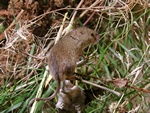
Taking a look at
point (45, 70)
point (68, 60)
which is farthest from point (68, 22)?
point (68, 60)

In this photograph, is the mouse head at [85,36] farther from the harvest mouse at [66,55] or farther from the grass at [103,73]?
the grass at [103,73]

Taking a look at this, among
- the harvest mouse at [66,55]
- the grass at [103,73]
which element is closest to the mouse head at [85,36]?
the harvest mouse at [66,55]

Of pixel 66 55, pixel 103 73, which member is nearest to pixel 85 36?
pixel 66 55

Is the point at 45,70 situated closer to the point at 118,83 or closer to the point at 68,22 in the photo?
the point at 68,22

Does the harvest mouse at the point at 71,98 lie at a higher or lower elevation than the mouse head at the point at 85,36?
lower

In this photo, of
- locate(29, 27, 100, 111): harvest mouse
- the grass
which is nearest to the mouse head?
locate(29, 27, 100, 111): harvest mouse

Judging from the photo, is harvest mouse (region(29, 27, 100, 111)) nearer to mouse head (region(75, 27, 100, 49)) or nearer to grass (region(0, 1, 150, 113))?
mouse head (region(75, 27, 100, 49))

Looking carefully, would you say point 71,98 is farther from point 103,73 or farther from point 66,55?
point 103,73

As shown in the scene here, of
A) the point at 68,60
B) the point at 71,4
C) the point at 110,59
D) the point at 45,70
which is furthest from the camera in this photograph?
the point at 71,4
